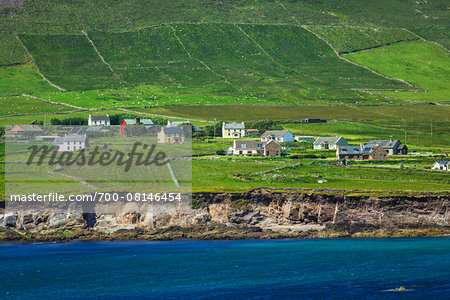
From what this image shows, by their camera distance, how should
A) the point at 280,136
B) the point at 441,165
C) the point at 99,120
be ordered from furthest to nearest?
1. the point at 99,120
2. the point at 280,136
3. the point at 441,165

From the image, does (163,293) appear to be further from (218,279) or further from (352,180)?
(352,180)

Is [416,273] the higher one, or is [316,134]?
[316,134]

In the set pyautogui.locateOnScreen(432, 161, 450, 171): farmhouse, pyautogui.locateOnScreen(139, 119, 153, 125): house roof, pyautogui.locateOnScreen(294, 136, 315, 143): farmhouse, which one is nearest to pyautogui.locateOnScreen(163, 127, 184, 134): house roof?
pyautogui.locateOnScreen(294, 136, 315, 143): farmhouse

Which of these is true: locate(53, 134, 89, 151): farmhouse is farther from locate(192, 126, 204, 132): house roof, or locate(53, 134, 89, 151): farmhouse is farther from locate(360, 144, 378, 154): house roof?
locate(192, 126, 204, 132): house roof

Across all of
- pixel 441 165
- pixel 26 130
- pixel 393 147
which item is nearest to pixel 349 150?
pixel 393 147

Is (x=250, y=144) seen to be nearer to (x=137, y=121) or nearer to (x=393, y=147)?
(x=393, y=147)

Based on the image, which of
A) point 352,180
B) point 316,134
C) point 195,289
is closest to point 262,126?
point 316,134
